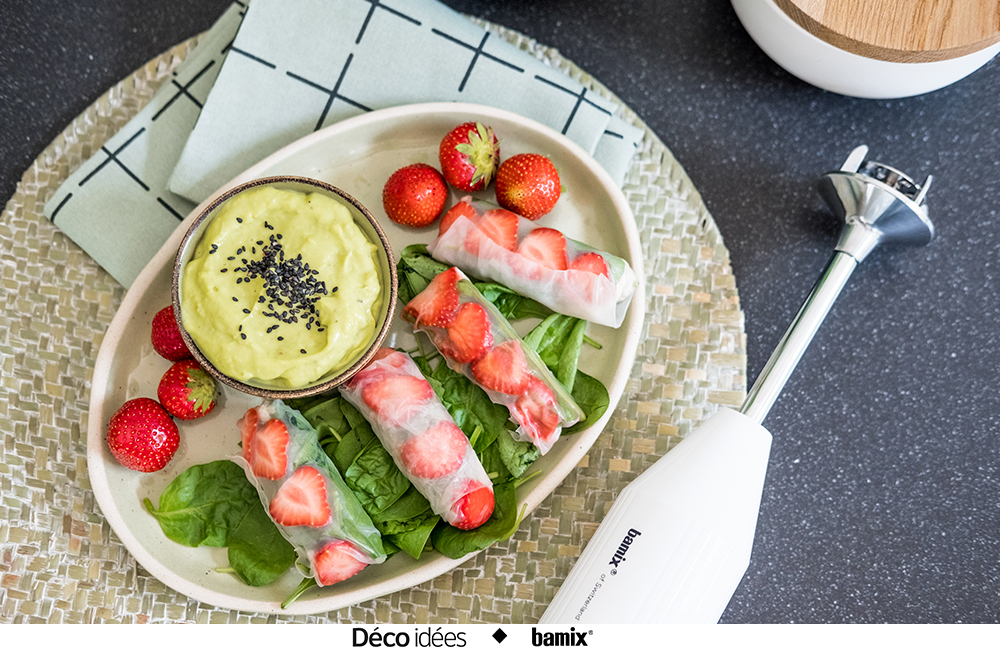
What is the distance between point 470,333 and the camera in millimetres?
1254

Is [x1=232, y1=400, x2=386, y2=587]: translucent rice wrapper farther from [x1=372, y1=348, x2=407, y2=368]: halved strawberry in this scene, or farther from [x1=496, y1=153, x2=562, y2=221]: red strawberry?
[x1=496, y1=153, x2=562, y2=221]: red strawberry

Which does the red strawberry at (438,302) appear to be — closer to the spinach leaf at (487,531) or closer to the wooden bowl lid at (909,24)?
the spinach leaf at (487,531)

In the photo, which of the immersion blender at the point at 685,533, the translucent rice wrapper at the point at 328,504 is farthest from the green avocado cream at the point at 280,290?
the immersion blender at the point at 685,533

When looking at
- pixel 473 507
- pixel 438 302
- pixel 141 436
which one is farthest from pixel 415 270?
pixel 141 436

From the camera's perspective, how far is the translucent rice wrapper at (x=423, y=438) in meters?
1.23

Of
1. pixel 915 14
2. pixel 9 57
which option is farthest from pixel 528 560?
pixel 9 57

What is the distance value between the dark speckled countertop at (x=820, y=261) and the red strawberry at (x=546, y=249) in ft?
1.31

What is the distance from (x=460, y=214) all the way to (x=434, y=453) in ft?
1.40

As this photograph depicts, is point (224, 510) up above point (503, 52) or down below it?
below

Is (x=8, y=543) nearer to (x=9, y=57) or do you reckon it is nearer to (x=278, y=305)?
(x=278, y=305)

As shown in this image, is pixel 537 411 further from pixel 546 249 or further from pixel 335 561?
pixel 335 561

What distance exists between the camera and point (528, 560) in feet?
4.51

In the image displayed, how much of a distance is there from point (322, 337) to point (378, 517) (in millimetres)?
352

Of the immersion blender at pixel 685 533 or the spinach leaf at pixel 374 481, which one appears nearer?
the immersion blender at pixel 685 533
